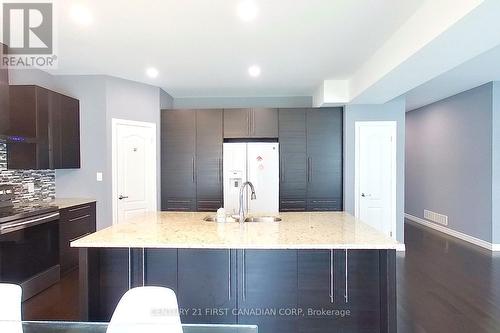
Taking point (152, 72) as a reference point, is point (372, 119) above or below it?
below

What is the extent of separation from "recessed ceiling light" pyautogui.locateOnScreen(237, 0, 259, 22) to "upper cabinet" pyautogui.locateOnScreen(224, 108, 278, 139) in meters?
2.41

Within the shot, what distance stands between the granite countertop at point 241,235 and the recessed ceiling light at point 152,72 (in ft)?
7.06

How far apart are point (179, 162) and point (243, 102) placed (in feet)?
5.54

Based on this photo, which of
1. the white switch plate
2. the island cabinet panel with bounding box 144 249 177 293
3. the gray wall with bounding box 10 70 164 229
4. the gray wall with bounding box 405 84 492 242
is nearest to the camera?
the island cabinet panel with bounding box 144 249 177 293

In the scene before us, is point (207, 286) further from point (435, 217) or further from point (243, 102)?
point (435, 217)

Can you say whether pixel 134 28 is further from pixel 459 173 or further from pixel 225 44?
pixel 459 173

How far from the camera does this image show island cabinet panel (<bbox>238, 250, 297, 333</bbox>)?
2.22m

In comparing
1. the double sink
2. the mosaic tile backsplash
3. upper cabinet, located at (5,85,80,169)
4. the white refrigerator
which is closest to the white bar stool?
the double sink

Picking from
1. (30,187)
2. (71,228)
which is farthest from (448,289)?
(30,187)

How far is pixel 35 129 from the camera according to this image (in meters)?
3.45

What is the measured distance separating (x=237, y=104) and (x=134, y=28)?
2999 millimetres

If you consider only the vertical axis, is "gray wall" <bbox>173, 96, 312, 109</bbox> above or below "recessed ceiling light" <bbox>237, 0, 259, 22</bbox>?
below

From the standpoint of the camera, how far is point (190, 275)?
7.43 ft

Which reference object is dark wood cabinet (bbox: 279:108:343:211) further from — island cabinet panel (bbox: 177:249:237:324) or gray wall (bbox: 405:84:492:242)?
island cabinet panel (bbox: 177:249:237:324)
